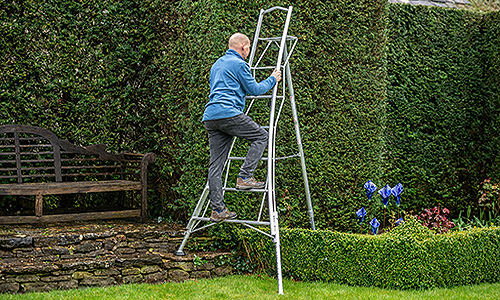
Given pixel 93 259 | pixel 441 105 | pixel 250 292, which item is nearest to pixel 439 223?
pixel 441 105

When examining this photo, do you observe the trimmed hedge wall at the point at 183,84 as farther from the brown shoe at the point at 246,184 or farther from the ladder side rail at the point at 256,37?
the brown shoe at the point at 246,184

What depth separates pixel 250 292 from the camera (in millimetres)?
5219

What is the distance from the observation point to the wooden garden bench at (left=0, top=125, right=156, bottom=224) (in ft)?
20.8

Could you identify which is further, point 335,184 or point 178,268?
point 335,184

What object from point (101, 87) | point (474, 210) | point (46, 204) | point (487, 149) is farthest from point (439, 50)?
Answer: point (46, 204)

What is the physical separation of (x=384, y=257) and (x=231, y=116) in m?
2.06

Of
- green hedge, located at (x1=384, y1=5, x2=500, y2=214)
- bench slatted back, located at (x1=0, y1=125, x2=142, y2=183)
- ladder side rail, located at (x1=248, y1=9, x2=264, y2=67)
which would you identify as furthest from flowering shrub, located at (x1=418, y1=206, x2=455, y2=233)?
bench slatted back, located at (x1=0, y1=125, x2=142, y2=183)

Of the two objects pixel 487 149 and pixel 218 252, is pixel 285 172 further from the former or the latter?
pixel 487 149

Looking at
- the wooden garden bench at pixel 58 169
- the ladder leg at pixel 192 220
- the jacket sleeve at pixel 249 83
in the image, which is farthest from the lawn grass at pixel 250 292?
the jacket sleeve at pixel 249 83

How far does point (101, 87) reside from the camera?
7254mm

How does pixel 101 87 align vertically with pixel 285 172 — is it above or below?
above

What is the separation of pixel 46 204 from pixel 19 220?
110 cm

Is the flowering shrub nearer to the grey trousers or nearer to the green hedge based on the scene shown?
the green hedge

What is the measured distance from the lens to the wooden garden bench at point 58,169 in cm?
633
